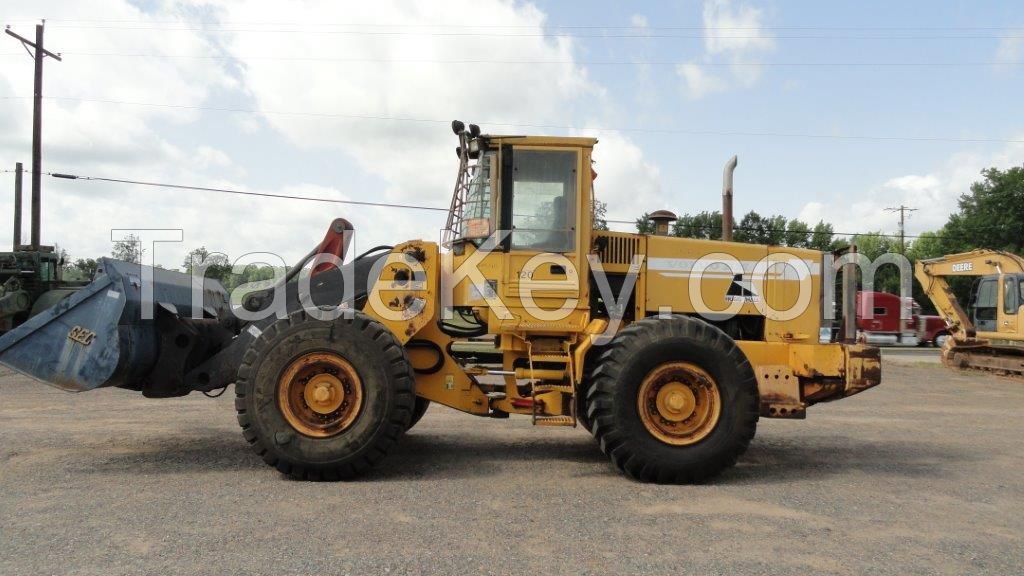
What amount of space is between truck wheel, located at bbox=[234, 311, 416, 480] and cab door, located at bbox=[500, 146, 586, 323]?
1313mm

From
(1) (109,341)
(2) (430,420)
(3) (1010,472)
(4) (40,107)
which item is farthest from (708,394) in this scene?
(4) (40,107)

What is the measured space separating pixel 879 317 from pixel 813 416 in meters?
25.7

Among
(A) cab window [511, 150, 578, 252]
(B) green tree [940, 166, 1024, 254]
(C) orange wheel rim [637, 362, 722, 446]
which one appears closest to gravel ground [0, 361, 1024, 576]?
(C) orange wheel rim [637, 362, 722, 446]

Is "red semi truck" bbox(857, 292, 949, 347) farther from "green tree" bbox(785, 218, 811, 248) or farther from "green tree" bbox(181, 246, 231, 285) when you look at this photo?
"green tree" bbox(181, 246, 231, 285)

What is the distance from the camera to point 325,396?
617 cm

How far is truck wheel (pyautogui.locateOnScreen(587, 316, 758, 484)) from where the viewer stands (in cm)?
612

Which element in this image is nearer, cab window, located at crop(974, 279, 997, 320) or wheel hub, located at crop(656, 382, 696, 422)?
wheel hub, located at crop(656, 382, 696, 422)

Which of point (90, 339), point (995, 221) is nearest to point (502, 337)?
point (90, 339)

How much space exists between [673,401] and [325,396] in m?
2.96

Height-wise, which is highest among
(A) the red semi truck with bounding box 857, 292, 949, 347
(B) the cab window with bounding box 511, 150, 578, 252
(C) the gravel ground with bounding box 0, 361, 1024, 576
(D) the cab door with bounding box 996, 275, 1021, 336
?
(B) the cab window with bounding box 511, 150, 578, 252

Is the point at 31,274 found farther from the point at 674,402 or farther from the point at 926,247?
the point at 926,247

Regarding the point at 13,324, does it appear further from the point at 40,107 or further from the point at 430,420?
the point at 40,107

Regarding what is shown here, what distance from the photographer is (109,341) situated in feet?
21.0

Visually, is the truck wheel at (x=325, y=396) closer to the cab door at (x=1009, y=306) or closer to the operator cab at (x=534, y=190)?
the operator cab at (x=534, y=190)
